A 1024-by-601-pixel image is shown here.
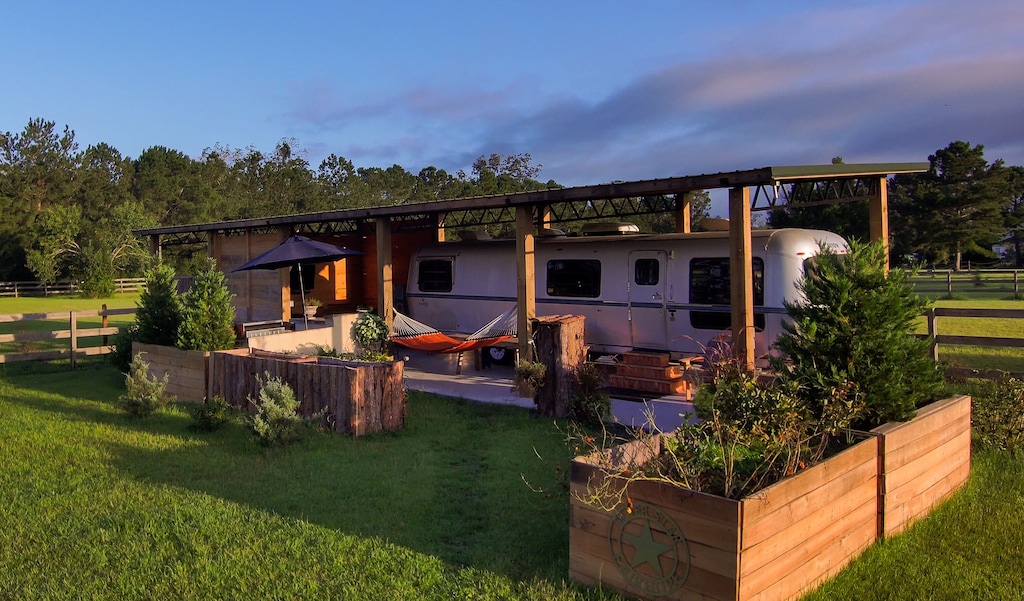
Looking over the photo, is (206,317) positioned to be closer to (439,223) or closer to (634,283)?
(439,223)

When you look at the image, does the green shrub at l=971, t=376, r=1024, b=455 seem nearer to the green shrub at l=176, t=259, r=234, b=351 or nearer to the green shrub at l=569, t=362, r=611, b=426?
the green shrub at l=569, t=362, r=611, b=426

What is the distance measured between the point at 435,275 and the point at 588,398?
691 centimetres

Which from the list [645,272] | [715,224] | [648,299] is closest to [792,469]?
[648,299]

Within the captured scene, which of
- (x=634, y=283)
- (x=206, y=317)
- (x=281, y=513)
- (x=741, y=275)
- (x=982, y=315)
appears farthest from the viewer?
(x=634, y=283)

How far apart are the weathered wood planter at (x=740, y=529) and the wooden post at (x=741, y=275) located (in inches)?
147

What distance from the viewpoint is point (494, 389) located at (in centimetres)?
1116

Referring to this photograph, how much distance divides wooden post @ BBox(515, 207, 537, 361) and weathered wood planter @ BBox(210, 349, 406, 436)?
275cm

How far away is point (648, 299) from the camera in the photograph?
11.5 meters

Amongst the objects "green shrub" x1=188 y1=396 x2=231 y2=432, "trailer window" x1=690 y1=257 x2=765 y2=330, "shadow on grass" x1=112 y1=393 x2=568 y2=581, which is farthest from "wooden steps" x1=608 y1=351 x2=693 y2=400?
"green shrub" x1=188 y1=396 x2=231 y2=432

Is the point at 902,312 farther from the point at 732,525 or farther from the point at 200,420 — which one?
the point at 200,420

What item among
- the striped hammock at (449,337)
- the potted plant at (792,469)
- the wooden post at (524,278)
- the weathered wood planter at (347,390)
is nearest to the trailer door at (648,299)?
the wooden post at (524,278)

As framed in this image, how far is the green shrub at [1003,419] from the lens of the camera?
6.60 metres

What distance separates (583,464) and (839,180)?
832 cm

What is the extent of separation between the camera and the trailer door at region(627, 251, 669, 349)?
11.3 metres
